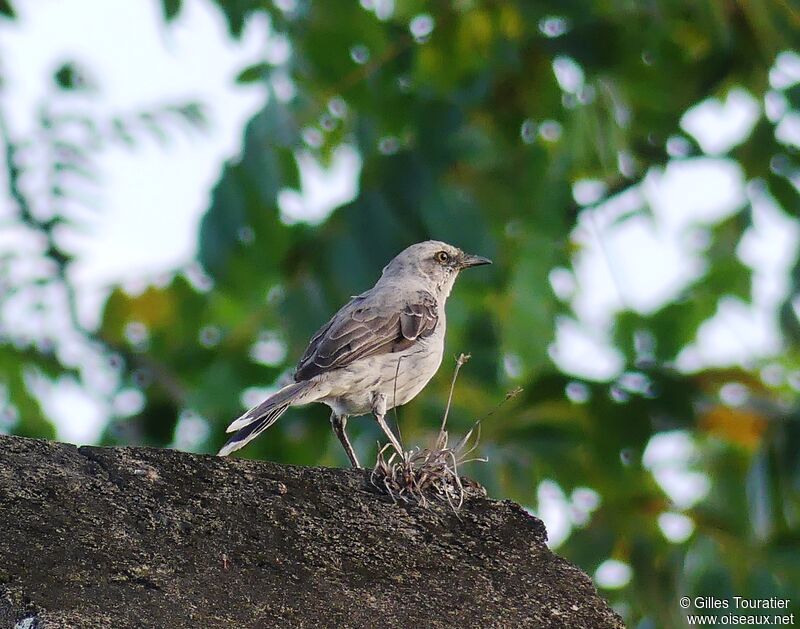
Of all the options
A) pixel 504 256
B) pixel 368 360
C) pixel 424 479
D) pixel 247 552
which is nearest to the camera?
pixel 247 552

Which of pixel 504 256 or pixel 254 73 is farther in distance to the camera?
pixel 504 256

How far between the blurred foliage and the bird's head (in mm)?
379

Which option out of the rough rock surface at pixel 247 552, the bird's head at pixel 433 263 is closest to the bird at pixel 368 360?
the bird's head at pixel 433 263

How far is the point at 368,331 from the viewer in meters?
6.14

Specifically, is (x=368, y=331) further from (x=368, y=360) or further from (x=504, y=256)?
(x=504, y=256)

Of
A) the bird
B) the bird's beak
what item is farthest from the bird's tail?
the bird's beak

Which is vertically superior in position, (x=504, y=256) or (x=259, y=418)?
(x=504, y=256)

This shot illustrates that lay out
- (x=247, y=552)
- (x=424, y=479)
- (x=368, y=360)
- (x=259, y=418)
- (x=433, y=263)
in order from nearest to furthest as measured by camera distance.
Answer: (x=247, y=552), (x=424, y=479), (x=259, y=418), (x=368, y=360), (x=433, y=263)

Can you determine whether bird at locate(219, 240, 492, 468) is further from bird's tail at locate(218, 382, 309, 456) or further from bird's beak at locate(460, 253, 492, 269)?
bird's beak at locate(460, 253, 492, 269)

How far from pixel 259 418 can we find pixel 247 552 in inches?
82.8

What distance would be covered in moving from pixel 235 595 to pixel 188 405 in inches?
236

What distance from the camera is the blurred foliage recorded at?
8.16 metres

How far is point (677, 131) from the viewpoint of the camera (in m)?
11.7

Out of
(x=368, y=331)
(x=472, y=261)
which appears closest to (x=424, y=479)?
(x=368, y=331)
